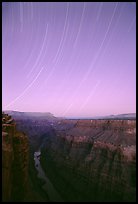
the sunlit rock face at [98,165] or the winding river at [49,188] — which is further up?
the sunlit rock face at [98,165]

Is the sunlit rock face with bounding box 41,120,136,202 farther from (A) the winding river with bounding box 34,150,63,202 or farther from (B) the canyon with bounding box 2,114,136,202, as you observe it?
(A) the winding river with bounding box 34,150,63,202

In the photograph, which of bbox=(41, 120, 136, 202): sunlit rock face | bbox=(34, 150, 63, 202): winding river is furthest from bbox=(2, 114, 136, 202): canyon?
bbox=(34, 150, 63, 202): winding river

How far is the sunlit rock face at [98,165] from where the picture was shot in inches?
1300

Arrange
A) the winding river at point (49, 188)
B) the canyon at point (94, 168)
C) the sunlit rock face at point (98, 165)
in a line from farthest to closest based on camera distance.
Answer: the winding river at point (49, 188) < the sunlit rock face at point (98, 165) < the canyon at point (94, 168)

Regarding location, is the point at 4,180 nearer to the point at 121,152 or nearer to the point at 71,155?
the point at 121,152

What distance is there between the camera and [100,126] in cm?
6256

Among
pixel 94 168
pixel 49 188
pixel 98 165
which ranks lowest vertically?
pixel 49 188

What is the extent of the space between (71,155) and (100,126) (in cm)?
1754

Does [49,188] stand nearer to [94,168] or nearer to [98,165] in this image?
[94,168]

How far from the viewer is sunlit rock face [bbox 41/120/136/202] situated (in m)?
33.0

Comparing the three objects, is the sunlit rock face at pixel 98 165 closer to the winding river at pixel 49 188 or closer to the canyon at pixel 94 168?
the canyon at pixel 94 168

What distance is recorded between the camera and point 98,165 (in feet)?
128

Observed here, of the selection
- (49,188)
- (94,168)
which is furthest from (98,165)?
(49,188)

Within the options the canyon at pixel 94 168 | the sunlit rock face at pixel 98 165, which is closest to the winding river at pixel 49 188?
the canyon at pixel 94 168
